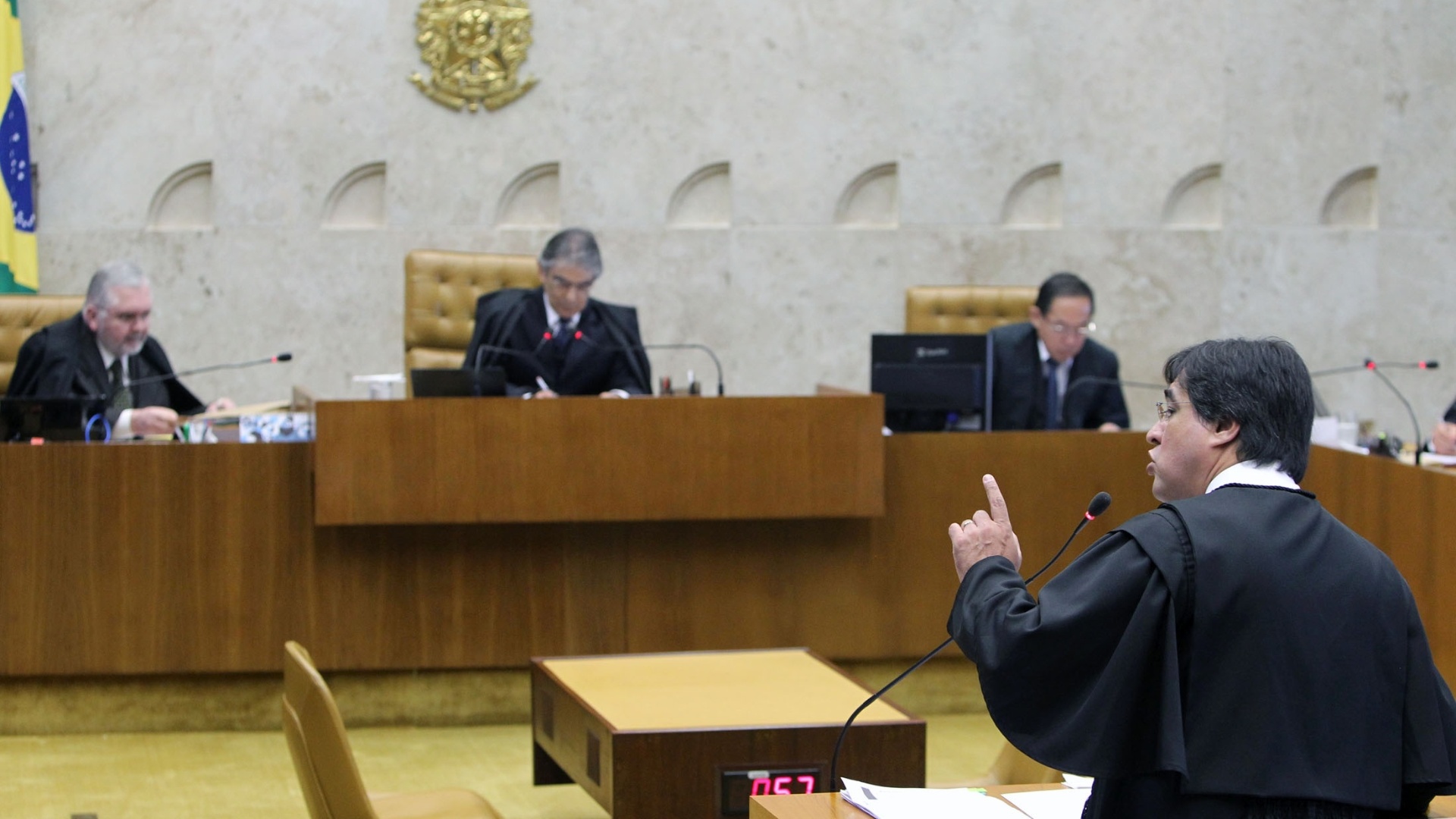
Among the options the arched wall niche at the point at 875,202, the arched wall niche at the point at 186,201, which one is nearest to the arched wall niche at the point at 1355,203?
the arched wall niche at the point at 875,202

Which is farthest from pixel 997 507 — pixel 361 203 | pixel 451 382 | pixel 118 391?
pixel 361 203

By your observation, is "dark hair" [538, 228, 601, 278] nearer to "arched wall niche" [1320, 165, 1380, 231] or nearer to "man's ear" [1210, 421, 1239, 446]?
"man's ear" [1210, 421, 1239, 446]

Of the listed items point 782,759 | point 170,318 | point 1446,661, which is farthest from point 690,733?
point 170,318

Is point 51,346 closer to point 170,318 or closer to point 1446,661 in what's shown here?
point 170,318

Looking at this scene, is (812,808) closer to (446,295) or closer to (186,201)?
(446,295)

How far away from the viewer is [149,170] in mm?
6945

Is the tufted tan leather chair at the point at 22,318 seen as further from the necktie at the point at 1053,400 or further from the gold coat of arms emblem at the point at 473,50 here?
the necktie at the point at 1053,400

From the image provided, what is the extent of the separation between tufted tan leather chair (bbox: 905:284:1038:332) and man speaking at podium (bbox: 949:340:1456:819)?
13.9ft

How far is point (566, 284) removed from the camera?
5109 millimetres

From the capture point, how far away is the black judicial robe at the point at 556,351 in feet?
17.0

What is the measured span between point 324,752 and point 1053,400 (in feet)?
11.0

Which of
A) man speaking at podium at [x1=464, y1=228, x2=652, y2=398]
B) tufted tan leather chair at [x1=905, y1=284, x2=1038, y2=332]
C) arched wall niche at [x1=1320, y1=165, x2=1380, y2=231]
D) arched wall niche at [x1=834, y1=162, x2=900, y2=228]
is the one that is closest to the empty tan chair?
man speaking at podium at [x1=464, y1=228, x2=652, y2=398]

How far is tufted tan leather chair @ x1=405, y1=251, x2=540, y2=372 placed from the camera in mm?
5637

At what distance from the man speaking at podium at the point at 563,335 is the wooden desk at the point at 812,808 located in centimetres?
305
